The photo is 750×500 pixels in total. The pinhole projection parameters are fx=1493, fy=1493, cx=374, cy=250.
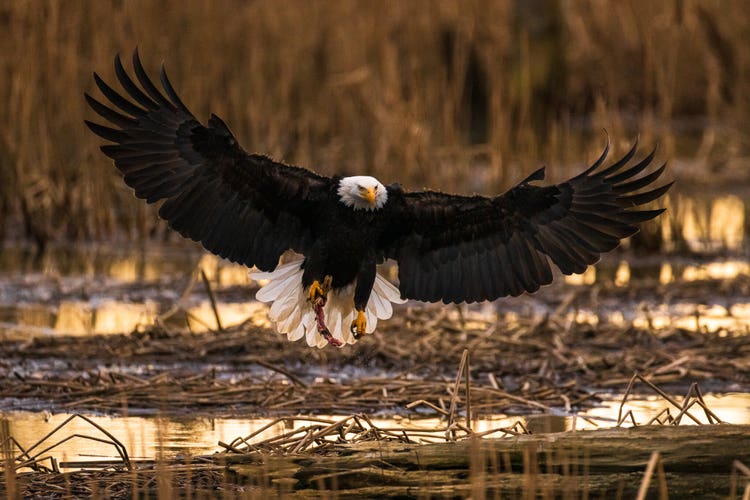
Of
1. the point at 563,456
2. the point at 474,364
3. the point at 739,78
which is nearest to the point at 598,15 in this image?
the point at 739,78

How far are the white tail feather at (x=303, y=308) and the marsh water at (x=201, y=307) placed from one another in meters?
0.52

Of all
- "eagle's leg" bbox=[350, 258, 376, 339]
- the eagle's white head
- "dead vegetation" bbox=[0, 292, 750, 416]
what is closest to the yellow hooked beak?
the eagle's white head

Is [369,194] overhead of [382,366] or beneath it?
overhead

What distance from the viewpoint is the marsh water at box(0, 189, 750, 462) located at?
6688 millimetres

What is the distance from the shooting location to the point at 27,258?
1166 cm

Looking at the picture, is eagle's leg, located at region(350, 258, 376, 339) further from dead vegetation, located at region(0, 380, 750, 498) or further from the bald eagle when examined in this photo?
dead vegetation, located at region(0, 380, 750, 498)

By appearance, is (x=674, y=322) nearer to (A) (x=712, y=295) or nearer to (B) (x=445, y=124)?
(A) (x=712, y=295)

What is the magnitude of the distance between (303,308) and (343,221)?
1.98 feet

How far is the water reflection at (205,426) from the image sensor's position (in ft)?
20.3

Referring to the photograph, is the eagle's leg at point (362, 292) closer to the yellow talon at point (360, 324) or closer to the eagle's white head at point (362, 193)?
the yellow talon at point (360, 324)

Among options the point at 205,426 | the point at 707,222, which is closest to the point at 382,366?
the point at 205,426

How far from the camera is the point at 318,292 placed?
23.1 ft

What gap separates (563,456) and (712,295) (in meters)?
5.40

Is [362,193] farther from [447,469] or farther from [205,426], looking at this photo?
[447,469]
